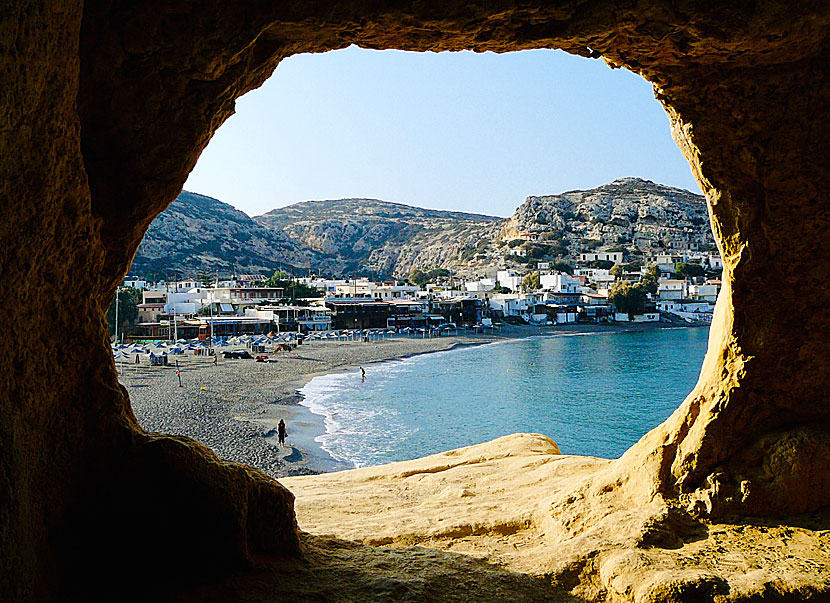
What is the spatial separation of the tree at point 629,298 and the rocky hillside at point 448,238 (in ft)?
108

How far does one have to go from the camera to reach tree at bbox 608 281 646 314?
7838cm

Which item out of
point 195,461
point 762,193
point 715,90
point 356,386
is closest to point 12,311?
point 195,461

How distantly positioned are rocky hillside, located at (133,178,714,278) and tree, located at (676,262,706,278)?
60.9ft

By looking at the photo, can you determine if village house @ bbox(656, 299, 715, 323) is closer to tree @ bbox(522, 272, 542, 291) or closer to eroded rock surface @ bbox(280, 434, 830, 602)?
tree @ bbox(522, 272, 542, 291)

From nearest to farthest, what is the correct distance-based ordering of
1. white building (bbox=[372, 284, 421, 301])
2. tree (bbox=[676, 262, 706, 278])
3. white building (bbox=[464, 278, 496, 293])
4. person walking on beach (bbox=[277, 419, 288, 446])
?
person walking on beach (bbox=[277, 419, 288, 446])
white building (bbox=[372, 284, 421, 301])
white building (bbox=[464, 278, 496, 293])
tree (bbox=[676, 262, 706, 278])

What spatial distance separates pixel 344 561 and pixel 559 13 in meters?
3.98

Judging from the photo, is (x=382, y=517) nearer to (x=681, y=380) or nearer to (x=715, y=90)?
(x=715, y=90)

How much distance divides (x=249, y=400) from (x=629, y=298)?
199ft

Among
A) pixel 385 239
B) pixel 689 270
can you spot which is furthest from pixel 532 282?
pixel 385 239

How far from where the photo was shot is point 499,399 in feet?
114

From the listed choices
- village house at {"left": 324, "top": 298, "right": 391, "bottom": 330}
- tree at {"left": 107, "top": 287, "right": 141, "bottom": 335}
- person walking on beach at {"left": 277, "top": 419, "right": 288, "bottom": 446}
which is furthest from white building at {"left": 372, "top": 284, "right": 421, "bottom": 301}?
person walking on beach at {"left": 277, "top": 419, "right": 288, "bottom": 446}

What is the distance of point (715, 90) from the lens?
4547 millimetres

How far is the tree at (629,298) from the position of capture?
78375 millimetres

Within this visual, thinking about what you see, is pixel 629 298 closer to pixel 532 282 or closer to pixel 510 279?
pixel 532 282
